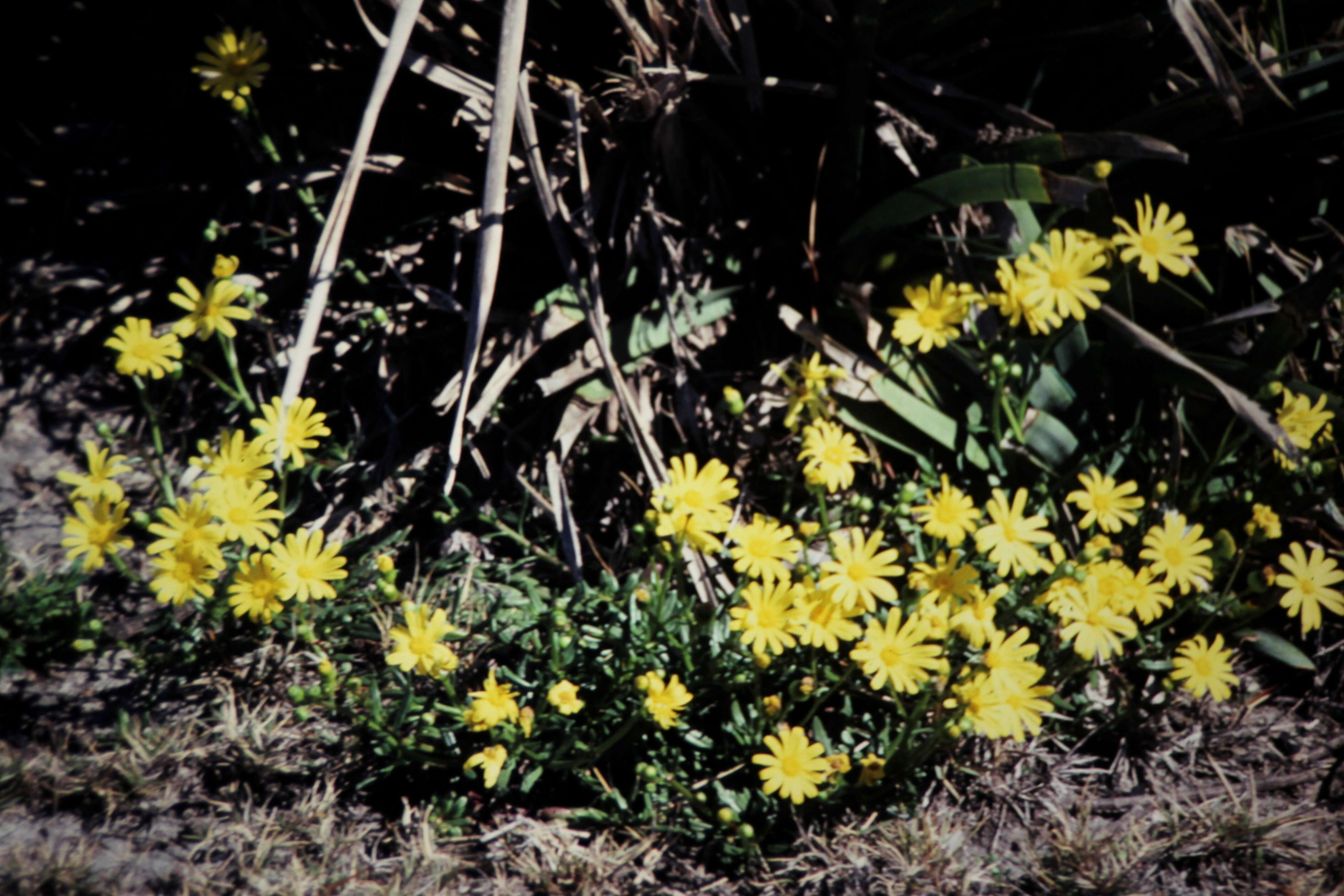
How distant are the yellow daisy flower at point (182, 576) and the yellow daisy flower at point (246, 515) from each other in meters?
0.07

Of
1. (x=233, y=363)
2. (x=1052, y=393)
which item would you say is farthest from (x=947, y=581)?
(x=233, y=363)

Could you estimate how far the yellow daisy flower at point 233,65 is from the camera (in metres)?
1.92

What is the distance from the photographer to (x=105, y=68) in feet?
8.13

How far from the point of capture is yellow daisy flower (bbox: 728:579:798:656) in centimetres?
158

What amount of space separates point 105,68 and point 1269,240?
332cm

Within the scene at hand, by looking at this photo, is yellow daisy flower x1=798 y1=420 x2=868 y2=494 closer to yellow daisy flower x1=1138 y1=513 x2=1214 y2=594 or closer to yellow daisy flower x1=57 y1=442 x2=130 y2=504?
yellow daisy flower x1=1138 y1=513 x2=1214 y2=594

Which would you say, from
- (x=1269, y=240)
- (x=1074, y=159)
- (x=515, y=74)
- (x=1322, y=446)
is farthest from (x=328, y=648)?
(x=1269, y=240)

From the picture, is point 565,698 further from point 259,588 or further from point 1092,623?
point 1092,623

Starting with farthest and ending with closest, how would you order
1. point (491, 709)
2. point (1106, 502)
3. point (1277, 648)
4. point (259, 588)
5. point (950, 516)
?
point (1277, 648), point (1106, 502), point (950, 516), point (259, 588), point (491, 709)

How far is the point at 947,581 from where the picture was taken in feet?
5.57

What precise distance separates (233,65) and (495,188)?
→ 865 millimetres

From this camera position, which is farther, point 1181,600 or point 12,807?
point 1181,600

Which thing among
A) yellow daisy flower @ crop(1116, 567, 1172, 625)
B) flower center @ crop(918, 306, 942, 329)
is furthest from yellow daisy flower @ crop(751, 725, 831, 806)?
flower center @ crop(918, 306, 942, 329)

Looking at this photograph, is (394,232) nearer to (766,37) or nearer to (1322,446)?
(766,37)
